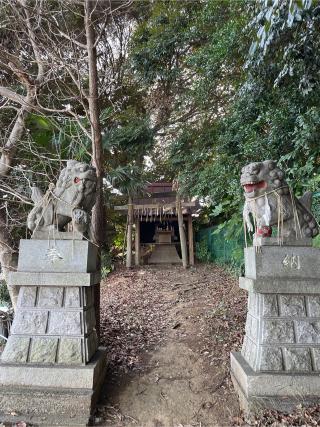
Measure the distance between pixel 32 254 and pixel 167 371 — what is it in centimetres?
229

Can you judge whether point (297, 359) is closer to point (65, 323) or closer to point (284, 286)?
point (284, 286)

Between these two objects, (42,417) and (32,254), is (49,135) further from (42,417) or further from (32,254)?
(42,417)

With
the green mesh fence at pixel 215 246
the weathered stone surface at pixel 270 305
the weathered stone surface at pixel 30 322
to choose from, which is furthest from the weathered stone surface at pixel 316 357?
the green mesh fence at pixel 215 246

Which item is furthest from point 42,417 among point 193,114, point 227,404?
point 193,114

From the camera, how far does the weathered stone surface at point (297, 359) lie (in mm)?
3129

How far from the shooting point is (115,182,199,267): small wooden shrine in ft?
39.3

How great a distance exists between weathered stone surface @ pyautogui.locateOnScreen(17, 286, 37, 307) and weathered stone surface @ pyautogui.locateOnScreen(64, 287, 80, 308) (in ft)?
1.13

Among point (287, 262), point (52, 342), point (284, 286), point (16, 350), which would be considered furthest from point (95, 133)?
point (284, 286)

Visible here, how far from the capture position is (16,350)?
127 inches

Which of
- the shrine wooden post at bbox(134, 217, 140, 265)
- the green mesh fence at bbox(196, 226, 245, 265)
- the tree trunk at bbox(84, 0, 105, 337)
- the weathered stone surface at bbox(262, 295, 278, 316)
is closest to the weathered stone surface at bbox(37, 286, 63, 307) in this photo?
the tree trunk at bbox(84, 0, 105, 337)

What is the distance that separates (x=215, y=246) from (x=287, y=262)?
8965 millimetres

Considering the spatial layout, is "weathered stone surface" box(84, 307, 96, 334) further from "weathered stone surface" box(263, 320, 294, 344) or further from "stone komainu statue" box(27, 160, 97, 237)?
"weathered stone surface" box(263, 320, 294, 344)

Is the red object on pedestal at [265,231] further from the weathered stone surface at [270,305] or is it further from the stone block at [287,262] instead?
the weathered stone surface at [270,305]

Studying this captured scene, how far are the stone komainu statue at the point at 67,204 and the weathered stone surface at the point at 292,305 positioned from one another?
2.23 metres
